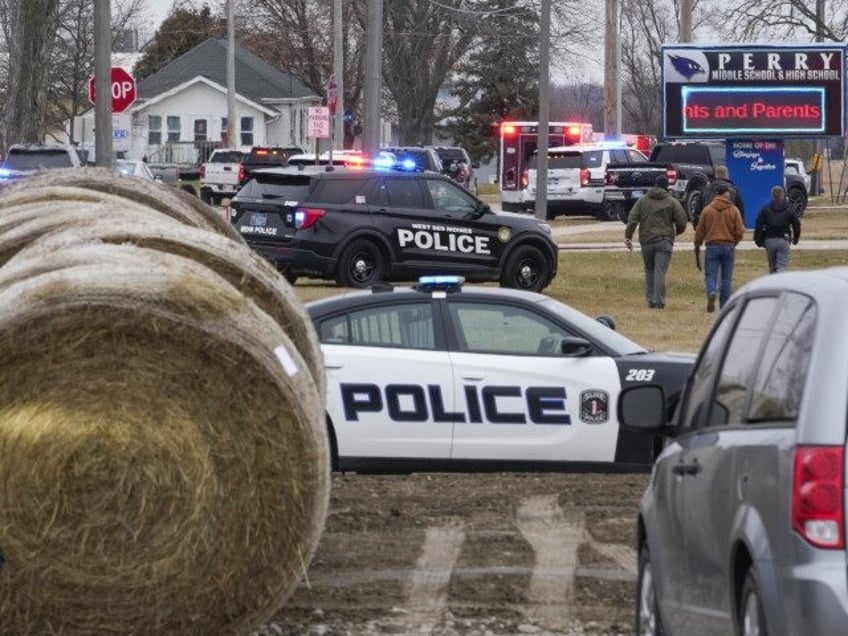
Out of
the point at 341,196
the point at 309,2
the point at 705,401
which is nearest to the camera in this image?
the point at 705,401

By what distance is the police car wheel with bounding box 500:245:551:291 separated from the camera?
2630cm

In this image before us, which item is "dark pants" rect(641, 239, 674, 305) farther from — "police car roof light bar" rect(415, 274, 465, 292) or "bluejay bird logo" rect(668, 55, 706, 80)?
"bluejay bird logo" rect(668, 55, 706, 80)

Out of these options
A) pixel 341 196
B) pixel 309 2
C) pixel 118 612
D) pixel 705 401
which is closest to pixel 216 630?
pixel 118 612

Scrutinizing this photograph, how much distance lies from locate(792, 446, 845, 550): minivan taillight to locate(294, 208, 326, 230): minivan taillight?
2069cm

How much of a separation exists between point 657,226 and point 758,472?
19827mm

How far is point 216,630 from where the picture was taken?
731 cm

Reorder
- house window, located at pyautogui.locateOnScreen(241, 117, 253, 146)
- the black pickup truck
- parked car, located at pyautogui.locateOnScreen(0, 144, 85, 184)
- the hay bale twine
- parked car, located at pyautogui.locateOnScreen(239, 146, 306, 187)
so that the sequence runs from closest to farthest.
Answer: the hay bale twine
parked car, located at pyautogui.locateOnScreen(0, 144, 85, 184)
the black pickup truck
parked car, located at pyautogui.locateOnScreen(239, 146, 306, 187)
house window, located at pyautogui.locateOnScreen(241, 117, 253, 146)

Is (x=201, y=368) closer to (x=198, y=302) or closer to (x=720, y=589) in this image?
(x=198, y=302)

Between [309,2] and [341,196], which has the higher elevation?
[309,2]

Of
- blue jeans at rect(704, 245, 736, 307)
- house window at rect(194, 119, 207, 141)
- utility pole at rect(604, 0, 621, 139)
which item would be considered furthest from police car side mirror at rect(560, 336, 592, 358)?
house window at rect(194, 119, 207, 141)

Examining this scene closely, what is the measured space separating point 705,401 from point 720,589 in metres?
0.97

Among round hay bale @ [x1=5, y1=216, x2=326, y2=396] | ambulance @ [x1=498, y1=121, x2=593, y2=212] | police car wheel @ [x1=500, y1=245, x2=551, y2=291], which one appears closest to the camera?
round hay bale @ [x1=5, y1=216, x2=326, y2=396]

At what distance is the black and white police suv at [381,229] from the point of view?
25.5 metres

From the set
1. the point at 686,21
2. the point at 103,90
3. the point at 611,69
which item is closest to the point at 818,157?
the point at 611,69
